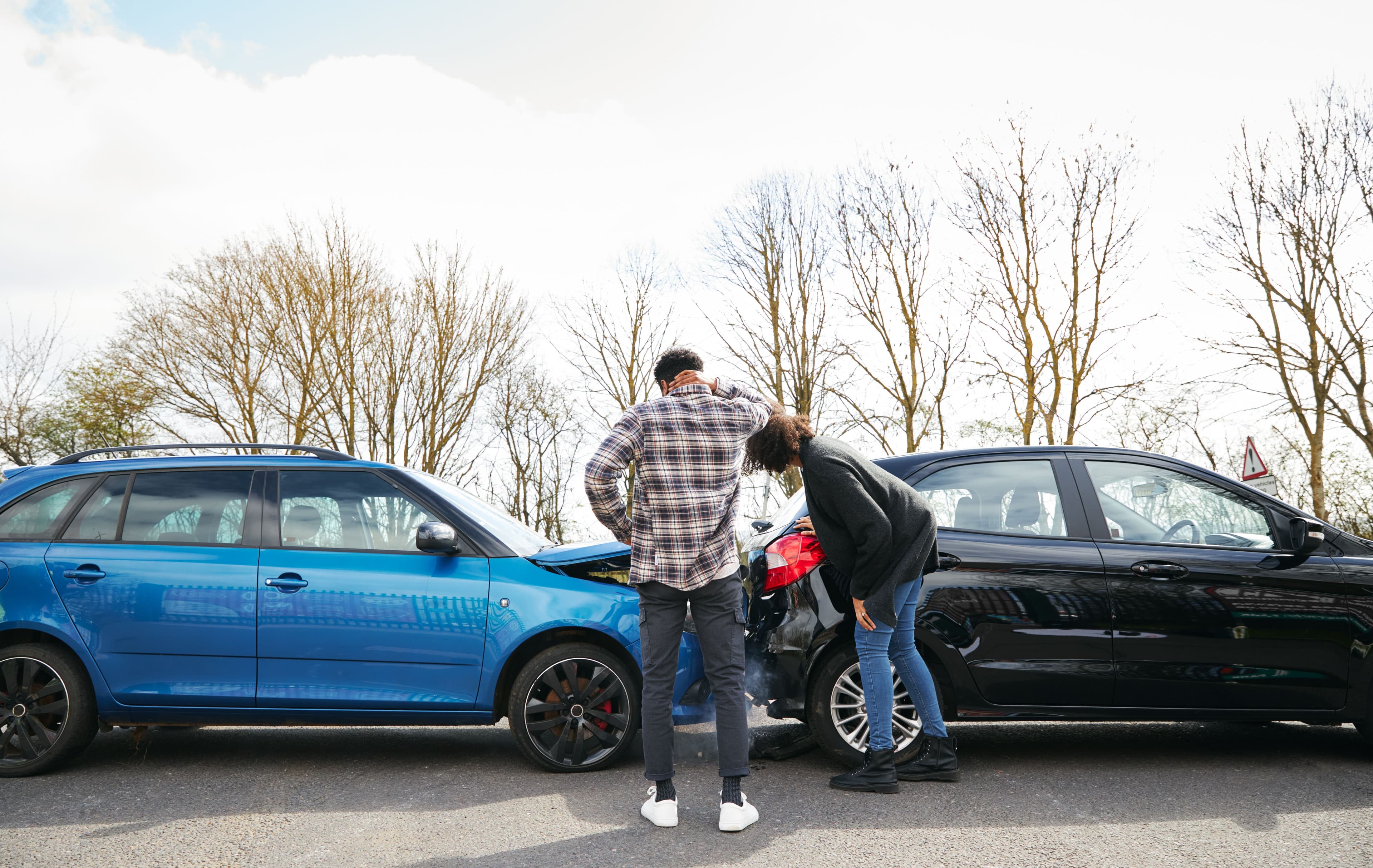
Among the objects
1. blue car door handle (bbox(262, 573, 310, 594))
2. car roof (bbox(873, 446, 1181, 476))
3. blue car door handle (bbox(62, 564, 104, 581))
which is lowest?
blue car door handle (bbox(262, 573, 310, 594))

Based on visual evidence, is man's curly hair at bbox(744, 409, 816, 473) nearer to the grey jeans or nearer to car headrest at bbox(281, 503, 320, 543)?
the grey jeans

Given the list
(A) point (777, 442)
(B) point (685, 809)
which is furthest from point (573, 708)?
(A) point (777, 442)

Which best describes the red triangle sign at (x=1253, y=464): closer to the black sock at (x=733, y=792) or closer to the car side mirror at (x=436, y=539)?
the black sock at (x=733, y=792)

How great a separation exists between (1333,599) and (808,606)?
8.62ft

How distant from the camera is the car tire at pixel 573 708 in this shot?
4.45 m

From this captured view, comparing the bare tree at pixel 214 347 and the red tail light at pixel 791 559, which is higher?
the bare tree at pixel 214 347

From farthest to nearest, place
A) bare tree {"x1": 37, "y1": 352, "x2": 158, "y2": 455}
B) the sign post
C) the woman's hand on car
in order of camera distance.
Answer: bare tree {"x1": 37, "y1": 352, "x2": 158, "y2": 455}, the sign post, the woman's hand on car

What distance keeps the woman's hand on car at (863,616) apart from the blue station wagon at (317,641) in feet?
2.91

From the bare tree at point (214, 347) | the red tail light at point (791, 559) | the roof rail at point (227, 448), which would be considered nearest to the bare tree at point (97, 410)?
the bare tree at point (214, 347)

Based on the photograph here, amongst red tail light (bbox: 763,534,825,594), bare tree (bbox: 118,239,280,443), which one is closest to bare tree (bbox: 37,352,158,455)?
bare tree (bbox: 118,239,280,443)

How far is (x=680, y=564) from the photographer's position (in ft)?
12.2

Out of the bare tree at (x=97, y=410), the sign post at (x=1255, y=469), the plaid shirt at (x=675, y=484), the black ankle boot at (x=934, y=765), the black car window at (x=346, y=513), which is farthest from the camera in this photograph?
the bare tree at (x=97, y=410)

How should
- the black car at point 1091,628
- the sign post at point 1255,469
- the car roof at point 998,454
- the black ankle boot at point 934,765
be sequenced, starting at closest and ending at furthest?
the black ankle boot at point 934,765, the black car at point 1091,628, the car roof at point 998,454, the sign post at point 1255,469

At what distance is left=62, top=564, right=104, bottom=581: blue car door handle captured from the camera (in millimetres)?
4520
